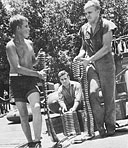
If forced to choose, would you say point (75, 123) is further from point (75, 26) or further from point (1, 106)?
point (75, 26)

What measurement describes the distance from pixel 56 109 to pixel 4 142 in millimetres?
1327

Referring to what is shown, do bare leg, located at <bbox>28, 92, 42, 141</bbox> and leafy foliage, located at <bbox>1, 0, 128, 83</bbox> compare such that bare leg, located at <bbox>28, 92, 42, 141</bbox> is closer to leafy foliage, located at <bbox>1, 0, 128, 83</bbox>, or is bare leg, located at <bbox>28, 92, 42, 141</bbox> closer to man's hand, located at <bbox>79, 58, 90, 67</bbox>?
man's hand, located at <bbox>79, 58, 90, 67</bbox>

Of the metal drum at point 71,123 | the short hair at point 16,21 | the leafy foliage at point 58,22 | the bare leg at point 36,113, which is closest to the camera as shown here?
the bare leg at point 36,113

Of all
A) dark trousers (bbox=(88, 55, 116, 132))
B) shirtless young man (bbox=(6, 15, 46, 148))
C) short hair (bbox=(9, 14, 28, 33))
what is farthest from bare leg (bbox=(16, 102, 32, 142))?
short hair (bbox=(9, 14, 28, 33))

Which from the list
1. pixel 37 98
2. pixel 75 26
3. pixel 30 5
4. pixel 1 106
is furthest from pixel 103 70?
pixel 30 5

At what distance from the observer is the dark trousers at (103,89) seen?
4020mm

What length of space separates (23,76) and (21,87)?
0.40 feet

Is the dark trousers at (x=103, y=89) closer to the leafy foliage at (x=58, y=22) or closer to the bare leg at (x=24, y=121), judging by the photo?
the bare leg at (x=24, y=121)

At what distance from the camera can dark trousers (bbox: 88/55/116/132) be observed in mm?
4020

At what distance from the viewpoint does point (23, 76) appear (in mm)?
3850

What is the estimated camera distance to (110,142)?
357 cm

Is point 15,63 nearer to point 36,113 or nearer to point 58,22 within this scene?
point 36,113

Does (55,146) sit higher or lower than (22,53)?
lower

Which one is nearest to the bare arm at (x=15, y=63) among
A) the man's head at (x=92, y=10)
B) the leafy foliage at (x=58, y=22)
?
the man's head at (x=92, y=10)
